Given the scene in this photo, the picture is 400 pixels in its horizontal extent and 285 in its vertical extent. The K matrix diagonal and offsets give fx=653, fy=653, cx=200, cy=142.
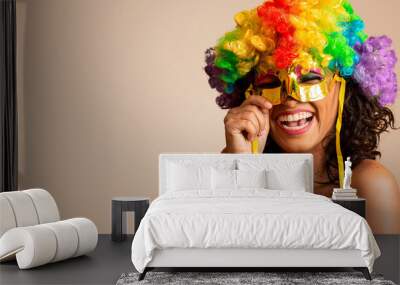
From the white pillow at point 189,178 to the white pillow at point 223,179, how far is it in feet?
0.23

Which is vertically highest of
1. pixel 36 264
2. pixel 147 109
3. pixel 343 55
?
pixel 343 55

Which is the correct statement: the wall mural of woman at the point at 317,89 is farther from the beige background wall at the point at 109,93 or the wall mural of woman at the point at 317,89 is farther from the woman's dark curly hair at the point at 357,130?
the beige background wall at the point at 109,93

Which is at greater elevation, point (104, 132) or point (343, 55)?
point (343, 55)

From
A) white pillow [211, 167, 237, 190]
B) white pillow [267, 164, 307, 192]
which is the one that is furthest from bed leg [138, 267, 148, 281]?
white pillow [267, 164, 307, 192]

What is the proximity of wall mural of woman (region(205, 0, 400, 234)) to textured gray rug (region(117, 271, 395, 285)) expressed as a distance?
2020 millimetres

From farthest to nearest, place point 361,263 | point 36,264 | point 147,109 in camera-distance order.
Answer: point 147,109 < point 36,264 < point 361,263

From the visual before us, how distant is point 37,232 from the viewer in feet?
16.2

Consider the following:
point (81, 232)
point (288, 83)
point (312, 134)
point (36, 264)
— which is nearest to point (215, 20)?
point (288, 83)

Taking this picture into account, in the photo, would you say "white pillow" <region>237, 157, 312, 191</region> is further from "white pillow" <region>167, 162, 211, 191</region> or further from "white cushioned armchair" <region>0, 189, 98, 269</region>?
"white cushioned armchair" <region>0, 189, 98, 269</region>

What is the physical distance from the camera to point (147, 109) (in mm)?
6934

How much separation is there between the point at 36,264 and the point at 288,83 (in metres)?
3.08

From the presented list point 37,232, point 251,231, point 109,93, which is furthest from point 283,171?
point 37,232

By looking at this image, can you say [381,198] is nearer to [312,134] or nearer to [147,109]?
[312,134]

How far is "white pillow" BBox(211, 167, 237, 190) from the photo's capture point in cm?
599
